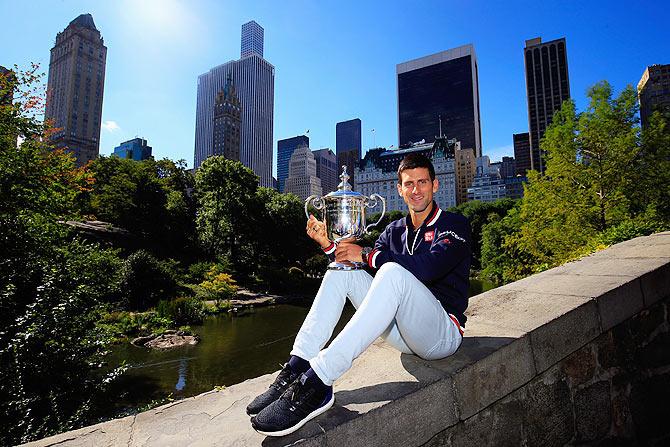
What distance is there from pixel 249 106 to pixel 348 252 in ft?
471

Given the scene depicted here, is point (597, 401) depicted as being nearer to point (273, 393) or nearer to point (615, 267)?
point (615, 267)

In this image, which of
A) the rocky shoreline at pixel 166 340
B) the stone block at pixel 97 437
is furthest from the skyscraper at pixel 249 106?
the stone block at pixel 97 437

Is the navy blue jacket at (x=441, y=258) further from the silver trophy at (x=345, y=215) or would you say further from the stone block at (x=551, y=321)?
the stone block at (x=551, y=321)

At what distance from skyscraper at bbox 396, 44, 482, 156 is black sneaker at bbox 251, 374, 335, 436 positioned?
13971 cm

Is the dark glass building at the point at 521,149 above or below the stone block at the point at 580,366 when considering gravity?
above

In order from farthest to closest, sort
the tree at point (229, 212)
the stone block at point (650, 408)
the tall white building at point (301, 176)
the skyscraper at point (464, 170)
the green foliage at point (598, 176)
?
1. the tall white building at point (301, 176)
2. the skyscraper at point (464, 170)
3. the tree at point (229, 212)
4. the green foliage at point (598, 176)
5. the stone block at point (650, 408)

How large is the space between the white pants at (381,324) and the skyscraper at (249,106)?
12923cm

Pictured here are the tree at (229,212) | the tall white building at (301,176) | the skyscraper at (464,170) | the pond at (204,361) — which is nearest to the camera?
the pond at (204,361)

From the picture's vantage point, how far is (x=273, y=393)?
1.50 metres

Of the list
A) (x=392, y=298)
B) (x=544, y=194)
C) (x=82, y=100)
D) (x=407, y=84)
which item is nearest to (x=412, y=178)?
(x=392, y=298)

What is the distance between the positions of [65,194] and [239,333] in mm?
10001

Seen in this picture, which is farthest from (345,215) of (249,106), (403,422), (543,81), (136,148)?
(543,81)

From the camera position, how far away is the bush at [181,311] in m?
16.3

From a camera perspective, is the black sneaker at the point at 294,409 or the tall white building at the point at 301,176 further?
the tall white building at the point at 301,176
